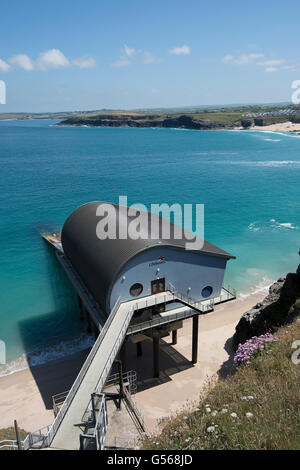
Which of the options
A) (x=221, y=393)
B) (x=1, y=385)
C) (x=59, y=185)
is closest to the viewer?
(x=221, y=393)

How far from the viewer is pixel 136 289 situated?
2677 centimetres

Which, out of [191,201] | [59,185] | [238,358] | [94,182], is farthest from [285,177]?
[238,358]

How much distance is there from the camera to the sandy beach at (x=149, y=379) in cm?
2536

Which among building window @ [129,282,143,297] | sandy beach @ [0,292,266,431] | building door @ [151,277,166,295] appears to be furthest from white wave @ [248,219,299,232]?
building window @ [129,282,143,297]

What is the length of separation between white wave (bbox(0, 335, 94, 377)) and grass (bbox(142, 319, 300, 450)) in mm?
20477

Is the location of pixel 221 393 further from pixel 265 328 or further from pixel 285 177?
pixel 285 177

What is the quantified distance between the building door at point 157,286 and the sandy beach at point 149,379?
24.2 feet

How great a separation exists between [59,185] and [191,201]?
37771mm

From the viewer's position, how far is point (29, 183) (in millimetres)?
96625

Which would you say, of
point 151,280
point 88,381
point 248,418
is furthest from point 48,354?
point 248,418

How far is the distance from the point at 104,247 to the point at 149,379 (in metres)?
11.6

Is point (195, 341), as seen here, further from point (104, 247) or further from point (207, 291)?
point (104, 247)

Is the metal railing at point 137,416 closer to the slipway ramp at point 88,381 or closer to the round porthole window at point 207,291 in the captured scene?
the slipway ramp at point 88,381

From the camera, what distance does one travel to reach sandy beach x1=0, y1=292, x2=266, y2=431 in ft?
83.2
